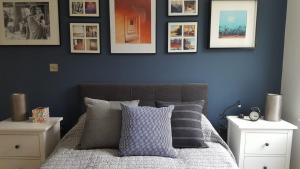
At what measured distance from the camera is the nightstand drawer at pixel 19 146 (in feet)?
7.81

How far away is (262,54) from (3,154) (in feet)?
9.52

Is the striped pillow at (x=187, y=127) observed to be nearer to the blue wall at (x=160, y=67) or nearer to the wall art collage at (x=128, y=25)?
the blue wall at (x=160, y=67)

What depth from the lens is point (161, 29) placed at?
8.99 feet

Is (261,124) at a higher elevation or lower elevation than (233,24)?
lower

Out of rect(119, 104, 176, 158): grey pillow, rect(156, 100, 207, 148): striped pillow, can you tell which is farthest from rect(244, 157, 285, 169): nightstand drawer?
rect(119, 104, 176, 158): grey pillow

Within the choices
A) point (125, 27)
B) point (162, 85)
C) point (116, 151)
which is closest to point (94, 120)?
point (116, 151)

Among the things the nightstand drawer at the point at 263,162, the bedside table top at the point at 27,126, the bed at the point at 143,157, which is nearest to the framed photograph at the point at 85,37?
the bed at the point at 143,157

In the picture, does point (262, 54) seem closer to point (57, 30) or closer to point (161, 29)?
point (161, 29)

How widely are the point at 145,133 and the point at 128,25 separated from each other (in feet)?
4.17

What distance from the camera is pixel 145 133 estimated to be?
6.57 ft

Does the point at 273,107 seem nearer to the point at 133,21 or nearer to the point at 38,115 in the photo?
the point at 133,21

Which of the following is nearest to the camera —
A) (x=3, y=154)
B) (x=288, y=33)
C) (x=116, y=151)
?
(x=116, y=151)

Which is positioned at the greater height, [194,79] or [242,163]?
[194,79]

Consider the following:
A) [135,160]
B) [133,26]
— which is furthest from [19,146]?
[133,26]
